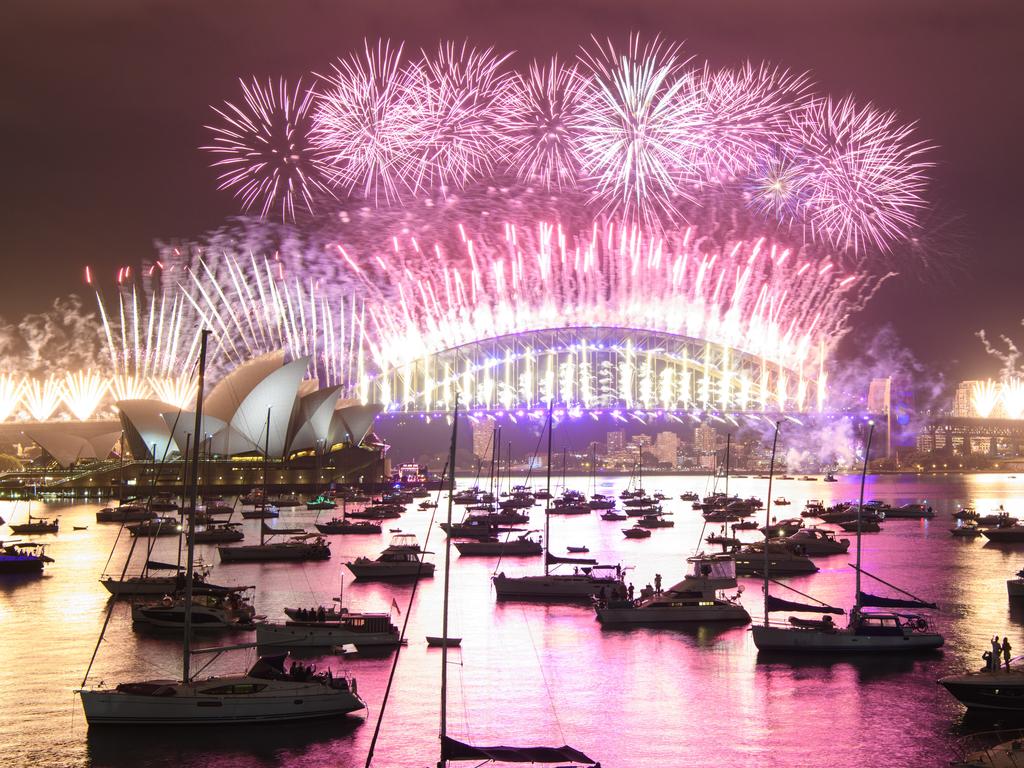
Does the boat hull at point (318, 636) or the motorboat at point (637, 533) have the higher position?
the motorboat at point (637, 533)

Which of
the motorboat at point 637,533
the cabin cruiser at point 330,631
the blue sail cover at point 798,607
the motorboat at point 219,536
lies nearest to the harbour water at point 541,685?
the cabin cruiser at point 330,631

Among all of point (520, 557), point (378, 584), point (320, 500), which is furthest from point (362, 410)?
point (378, 584)

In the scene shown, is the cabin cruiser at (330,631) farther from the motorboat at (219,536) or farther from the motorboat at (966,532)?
the motorboat at (966,532)

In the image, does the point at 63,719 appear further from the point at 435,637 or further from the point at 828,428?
the point at 828,428

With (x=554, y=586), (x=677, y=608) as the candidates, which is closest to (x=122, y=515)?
(x=554, y=586)

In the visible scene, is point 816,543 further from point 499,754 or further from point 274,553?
point 499,754

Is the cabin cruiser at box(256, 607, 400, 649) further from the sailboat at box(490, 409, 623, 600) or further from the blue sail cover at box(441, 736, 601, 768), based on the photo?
the blue sail cover at box(441, 736, 601, 768)

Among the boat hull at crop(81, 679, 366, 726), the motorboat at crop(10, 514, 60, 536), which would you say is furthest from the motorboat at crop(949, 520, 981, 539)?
the boat hull at crop(81, 679, 366, 726)
